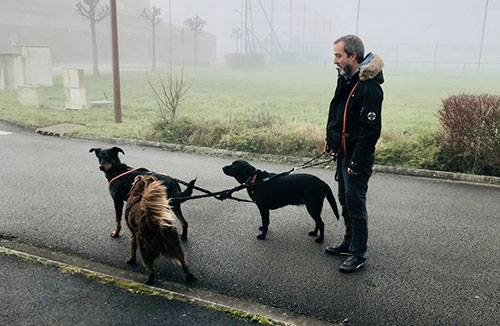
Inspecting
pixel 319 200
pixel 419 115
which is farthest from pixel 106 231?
pixel 419 115

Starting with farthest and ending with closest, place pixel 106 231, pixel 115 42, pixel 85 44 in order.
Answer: pixel 85 44
pixel 115 42
pixel 106 231

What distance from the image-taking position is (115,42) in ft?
39.3

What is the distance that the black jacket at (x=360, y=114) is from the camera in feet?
11.6

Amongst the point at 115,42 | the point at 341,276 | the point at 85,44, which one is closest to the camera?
the point at 341,276

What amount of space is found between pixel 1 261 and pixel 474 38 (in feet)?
194

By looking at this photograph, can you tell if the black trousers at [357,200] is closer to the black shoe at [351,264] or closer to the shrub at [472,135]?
the black shoe at [351,264]

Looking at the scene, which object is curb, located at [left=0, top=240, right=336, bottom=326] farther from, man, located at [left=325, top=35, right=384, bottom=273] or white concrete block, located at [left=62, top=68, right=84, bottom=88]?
white concrete block, located at [left=62, top=68, right=84, bottom=88]

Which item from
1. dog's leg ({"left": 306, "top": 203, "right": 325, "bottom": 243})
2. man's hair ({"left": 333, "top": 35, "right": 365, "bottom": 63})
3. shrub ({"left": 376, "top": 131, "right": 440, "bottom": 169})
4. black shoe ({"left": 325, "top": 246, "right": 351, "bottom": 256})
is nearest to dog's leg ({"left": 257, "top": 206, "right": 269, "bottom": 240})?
dog's leg ({"left": 306, "top": 203, "right": 325, "bottom": 243})

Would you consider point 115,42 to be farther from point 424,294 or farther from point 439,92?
point 439,92

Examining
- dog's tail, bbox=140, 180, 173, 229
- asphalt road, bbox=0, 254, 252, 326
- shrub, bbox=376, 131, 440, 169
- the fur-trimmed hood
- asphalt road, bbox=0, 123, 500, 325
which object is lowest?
asphalt road, bbox=0, 254, 252, 326

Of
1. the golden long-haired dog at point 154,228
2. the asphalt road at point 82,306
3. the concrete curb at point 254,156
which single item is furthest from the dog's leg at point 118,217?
the concrete curb at point 254,156

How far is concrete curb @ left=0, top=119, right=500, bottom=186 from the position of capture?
24.3 ft

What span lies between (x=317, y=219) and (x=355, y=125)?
4.34 feet

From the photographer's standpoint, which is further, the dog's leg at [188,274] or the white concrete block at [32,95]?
the white concrete block at [32,95]
